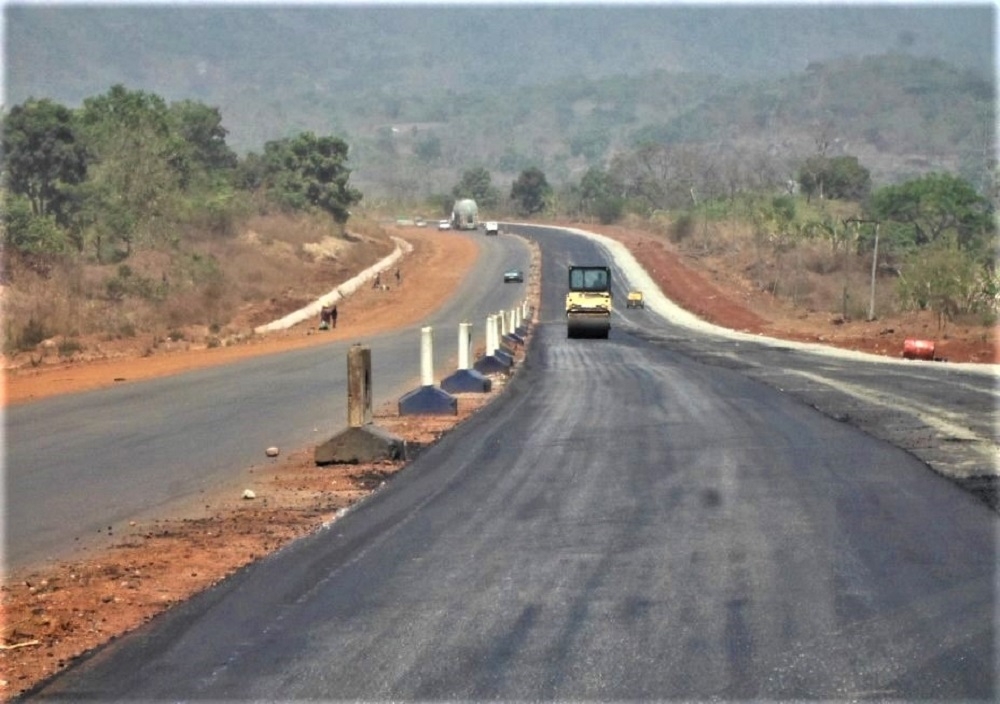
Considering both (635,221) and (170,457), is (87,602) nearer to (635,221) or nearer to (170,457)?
(170,457)

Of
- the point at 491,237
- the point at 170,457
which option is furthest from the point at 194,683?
the point at 491,237

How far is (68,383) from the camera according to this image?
28.8m

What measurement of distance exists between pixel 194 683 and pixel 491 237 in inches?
4959

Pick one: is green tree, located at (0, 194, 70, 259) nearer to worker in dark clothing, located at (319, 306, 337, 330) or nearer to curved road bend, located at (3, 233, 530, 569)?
worker in dark clothing, located at (319, 306, 337, 330)

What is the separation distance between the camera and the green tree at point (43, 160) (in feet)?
276

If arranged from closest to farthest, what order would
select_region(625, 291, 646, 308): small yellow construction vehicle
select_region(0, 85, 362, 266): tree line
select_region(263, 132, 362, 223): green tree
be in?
select_region(0, 85, 362, 266): tree line < select_region(625, 291, 646, 308): small yellow construction vehicle < select_region(263, 132, 362, 223): green tree

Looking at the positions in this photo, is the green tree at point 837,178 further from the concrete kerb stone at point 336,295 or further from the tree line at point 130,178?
the concrete kerb stone at point 336,295

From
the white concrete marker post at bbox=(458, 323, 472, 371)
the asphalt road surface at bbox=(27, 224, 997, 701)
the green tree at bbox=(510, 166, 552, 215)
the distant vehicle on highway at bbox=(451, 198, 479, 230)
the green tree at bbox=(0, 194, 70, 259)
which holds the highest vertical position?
the green tree at bbox=(510, 166, 552, 215)

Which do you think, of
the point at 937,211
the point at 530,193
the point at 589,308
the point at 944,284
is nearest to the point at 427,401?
the point at 589,308

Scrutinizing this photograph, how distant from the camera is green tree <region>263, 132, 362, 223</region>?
110 m

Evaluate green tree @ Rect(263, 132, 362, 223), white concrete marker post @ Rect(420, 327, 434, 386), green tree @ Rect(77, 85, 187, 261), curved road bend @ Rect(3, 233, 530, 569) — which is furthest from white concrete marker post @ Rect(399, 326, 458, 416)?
green tree @ Rect(263, 132, 362, 223)

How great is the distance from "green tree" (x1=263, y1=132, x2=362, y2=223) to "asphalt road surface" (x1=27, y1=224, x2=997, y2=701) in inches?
3820

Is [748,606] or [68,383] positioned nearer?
[748,606]

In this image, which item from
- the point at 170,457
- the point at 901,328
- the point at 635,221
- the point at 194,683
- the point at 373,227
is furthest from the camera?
the point at 635,221
